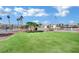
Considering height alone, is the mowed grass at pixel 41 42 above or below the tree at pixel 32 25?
below

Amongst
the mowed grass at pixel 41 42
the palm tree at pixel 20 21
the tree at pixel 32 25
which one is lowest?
the mowed grass at pixel 41 42

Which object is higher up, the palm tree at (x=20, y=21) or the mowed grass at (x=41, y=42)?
the palm tree at (x=20, y=21)

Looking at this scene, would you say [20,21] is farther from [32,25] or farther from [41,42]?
[41,42]

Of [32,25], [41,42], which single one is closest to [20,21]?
[32,25]

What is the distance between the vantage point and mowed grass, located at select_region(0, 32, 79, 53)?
1.64 m

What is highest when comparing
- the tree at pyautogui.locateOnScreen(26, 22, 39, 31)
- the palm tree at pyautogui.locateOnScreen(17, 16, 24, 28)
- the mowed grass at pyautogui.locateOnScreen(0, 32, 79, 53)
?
the palm tree at pyautogui.locateOnScreen(17, 16, 24, 28)

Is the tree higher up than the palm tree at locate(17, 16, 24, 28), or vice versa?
the palm tree at locate(17, 16, 24, 28)

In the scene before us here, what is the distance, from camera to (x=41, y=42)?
1665 millimetres

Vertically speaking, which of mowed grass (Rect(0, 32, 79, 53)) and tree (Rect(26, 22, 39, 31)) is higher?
tree (Rect(26, 22, 39, 31))

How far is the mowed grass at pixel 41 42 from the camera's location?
5.40 feet

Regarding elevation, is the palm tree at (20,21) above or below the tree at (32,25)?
above
